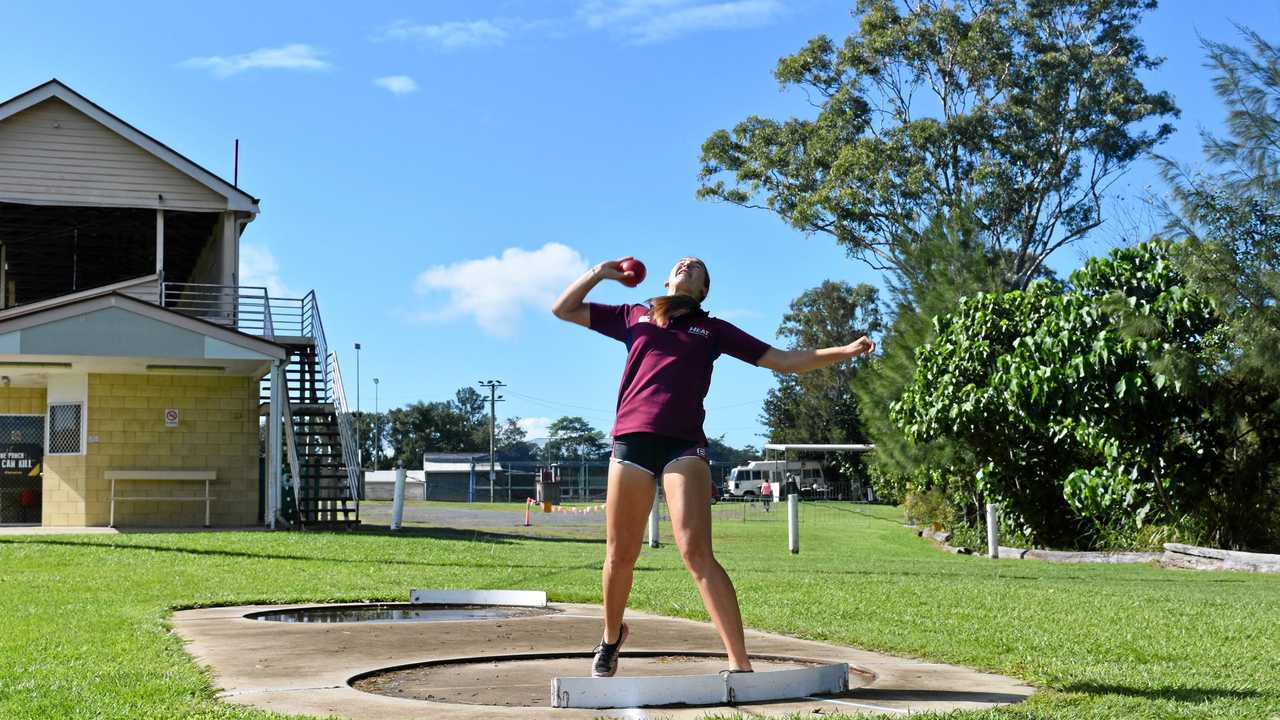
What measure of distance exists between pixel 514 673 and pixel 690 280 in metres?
2.13

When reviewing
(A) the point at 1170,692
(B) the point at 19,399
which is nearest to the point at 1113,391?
(A) the point at 1170,692

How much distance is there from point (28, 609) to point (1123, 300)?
14.5m

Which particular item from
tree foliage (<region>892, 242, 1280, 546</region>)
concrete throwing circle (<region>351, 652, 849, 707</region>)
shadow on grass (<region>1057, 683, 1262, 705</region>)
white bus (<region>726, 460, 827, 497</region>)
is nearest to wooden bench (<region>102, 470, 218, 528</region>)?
tree foliage (<region>892, 242, 1280, 546</region>)

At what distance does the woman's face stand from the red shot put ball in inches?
6.5

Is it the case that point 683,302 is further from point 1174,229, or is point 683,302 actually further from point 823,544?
point 823,544

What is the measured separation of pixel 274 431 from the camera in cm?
2245

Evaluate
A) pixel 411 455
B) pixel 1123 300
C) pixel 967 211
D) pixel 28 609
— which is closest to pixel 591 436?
pixel 411 455

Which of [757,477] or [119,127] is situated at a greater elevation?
[119,127]

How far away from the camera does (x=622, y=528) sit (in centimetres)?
570

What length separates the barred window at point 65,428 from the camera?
935 inches

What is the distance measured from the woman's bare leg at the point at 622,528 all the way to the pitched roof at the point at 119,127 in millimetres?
21186

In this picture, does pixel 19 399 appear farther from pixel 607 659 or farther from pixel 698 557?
pixel 698 557

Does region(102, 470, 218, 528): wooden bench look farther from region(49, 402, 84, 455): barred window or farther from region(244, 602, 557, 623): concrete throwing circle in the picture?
region(244, 602, 557, 623): concrete throwing circle

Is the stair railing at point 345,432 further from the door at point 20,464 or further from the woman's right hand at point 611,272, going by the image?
the woman's right hand at point 611,272
